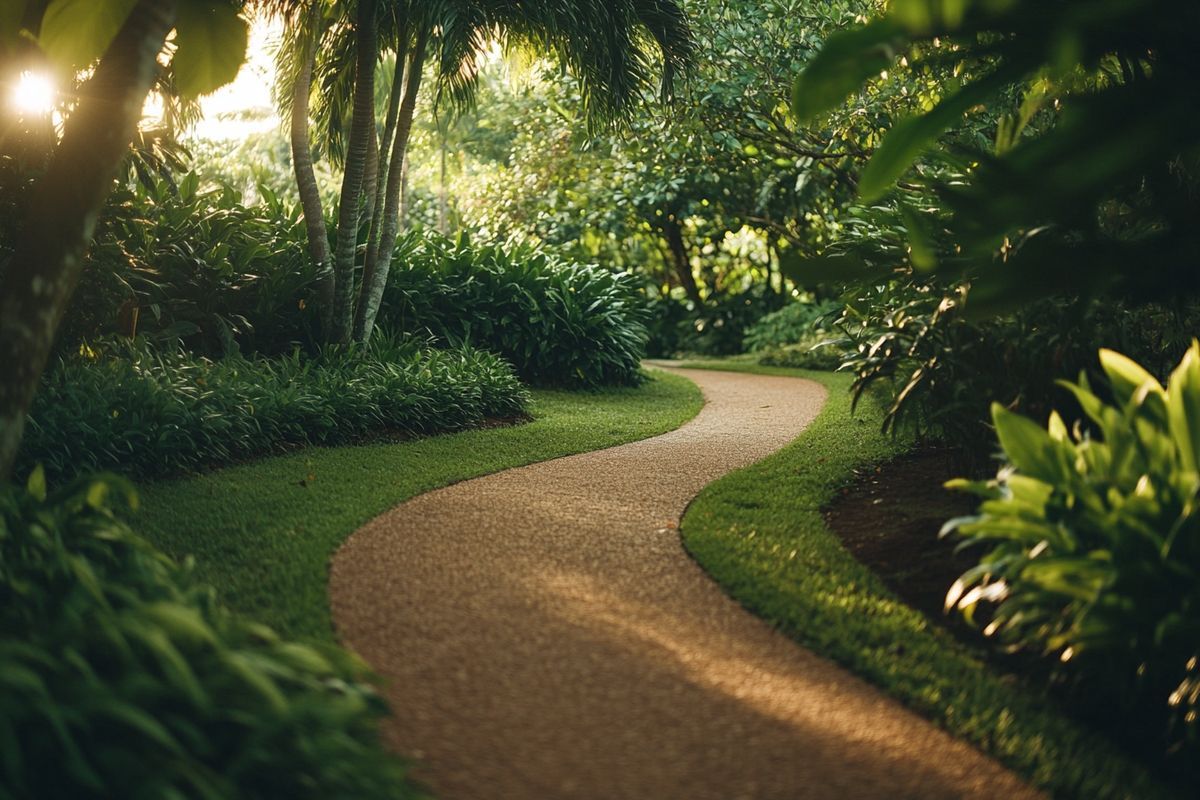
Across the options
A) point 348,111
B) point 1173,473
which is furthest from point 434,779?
point 348,111

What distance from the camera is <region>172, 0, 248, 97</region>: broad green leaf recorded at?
11.6ft

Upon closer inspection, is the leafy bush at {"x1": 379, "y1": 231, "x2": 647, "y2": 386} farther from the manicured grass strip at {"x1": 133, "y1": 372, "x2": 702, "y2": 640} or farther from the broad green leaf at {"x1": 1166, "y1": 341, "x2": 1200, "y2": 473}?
the broad green leaf at {"x1": 1166, "y1": 341, "x2": 1200, "y2": 473}

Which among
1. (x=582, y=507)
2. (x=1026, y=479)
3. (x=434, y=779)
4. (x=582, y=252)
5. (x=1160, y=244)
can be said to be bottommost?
(x=434, y=779)

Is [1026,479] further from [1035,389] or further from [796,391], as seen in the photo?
[796,391]

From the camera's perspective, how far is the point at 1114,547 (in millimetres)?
3203

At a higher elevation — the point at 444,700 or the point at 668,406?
the point at 668,406

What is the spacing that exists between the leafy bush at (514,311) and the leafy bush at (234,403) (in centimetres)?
120

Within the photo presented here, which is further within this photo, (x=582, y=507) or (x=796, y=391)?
(x=796, y=391)

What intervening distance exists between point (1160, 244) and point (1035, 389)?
2.50 m

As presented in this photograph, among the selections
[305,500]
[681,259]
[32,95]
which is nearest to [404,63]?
[32,95]

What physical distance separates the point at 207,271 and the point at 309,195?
1.14m

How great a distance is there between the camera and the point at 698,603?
13.4ft

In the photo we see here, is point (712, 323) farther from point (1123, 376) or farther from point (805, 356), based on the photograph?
point (1123, 376)

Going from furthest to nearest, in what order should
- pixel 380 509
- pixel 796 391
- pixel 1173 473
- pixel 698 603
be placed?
pixel 796 391
pixel 380 509
pixel 698 603
pixel 1173 473
